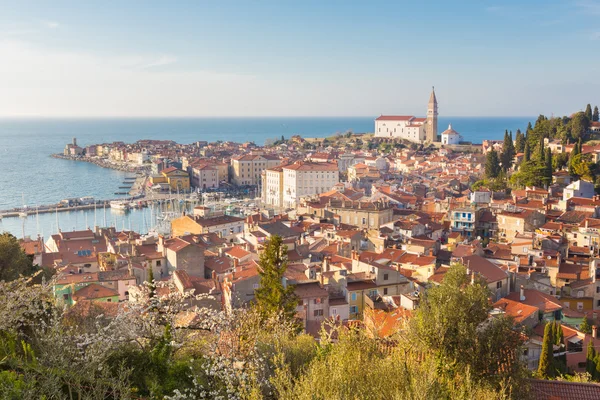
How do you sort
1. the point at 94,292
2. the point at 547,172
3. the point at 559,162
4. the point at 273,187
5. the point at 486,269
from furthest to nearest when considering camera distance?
the point at 273,187 < the point at 559,162 < the point at 547,172 < the point at 486,269 < the point at 94,292

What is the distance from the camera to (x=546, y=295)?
1441 cm

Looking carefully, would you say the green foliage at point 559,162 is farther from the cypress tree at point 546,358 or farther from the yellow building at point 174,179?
the yellow building at point 174,179

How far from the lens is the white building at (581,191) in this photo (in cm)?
2631

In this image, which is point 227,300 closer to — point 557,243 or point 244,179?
point 557,243

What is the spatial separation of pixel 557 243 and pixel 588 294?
453 cm

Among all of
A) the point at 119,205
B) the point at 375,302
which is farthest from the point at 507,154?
the point at 119,205

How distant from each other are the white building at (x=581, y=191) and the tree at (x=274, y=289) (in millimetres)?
20133

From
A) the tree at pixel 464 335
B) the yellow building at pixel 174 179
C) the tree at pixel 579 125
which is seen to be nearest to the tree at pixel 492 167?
the tree at pixel 579 125

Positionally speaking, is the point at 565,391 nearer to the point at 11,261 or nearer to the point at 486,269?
the point at 486,269

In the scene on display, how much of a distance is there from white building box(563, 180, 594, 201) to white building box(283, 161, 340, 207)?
23.6 metres

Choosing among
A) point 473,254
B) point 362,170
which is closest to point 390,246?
point 473,254

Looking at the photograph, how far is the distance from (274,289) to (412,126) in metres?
67.9

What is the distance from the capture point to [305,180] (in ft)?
155

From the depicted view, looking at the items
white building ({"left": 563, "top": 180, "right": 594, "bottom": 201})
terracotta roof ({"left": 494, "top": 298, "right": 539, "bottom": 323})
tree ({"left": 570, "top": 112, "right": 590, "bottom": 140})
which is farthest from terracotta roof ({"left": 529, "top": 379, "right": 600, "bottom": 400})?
tree ({"left": 570, "top": 112, "right": 590, "bottom": 140})
